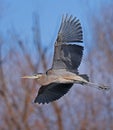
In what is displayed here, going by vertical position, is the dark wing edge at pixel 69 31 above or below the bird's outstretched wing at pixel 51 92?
above

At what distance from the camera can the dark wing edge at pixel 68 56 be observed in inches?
154

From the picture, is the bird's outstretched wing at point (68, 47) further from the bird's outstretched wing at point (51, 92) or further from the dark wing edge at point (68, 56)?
the bird's outstretched wing at point (51, 92)

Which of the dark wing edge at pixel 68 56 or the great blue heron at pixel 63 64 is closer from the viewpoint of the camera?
the great blue heron at pixel 63 64

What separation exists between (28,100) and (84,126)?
53.3 inches

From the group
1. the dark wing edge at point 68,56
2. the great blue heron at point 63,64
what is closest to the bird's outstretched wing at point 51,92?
the great blue heron at point 63,64

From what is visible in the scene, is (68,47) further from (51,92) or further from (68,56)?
(51,92)

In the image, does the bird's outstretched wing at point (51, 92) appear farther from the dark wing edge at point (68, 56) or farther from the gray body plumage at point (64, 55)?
the dark wing edge at point (68, 56)

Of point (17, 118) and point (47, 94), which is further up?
point (47, 94)

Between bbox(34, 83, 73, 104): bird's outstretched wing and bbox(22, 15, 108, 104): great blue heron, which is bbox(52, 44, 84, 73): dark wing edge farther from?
bbox(34, 83, 73, 104): bird's outstretched wing

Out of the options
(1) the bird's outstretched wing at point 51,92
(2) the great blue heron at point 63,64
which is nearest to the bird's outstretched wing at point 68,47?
(2) the great blue heron at point 63,64

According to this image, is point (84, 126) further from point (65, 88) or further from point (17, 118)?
point (65, 88)

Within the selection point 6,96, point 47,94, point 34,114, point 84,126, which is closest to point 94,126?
point 84,126

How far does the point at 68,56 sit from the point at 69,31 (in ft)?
0.66

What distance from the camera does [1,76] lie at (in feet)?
36.6
